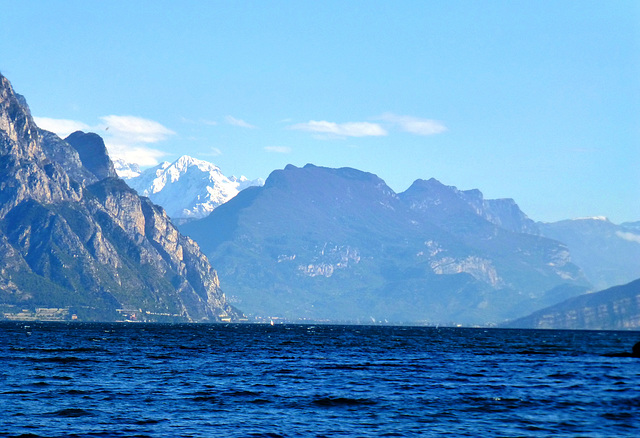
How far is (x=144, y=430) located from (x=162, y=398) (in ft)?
54.4

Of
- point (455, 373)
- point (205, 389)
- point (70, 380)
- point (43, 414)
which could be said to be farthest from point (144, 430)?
point (455, 373)

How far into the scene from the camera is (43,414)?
63.1 m

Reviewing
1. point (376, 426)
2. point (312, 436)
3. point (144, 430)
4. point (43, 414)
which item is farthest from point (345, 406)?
point (43, 414)

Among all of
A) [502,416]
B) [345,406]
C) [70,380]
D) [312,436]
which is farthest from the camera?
[70,380]

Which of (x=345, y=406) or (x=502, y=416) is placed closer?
(x=502, y=416)

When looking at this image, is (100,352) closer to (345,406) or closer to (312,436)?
(345,406)

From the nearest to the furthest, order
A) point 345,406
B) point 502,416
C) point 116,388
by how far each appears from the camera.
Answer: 1. point 502,416
2. point 345,406
3. point 116,388

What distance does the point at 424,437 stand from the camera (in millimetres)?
55656

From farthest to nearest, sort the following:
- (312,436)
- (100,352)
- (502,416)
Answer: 1. (100,352)
2. (502,416)
3. (312,436)

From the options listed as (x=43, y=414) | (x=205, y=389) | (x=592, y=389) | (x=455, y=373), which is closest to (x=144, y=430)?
(x=43, y=414)

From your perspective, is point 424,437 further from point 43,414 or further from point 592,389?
point 592,389

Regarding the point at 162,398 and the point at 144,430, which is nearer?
the point at 144,430

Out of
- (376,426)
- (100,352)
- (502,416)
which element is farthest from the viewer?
(100,352)

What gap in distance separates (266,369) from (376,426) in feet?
161
